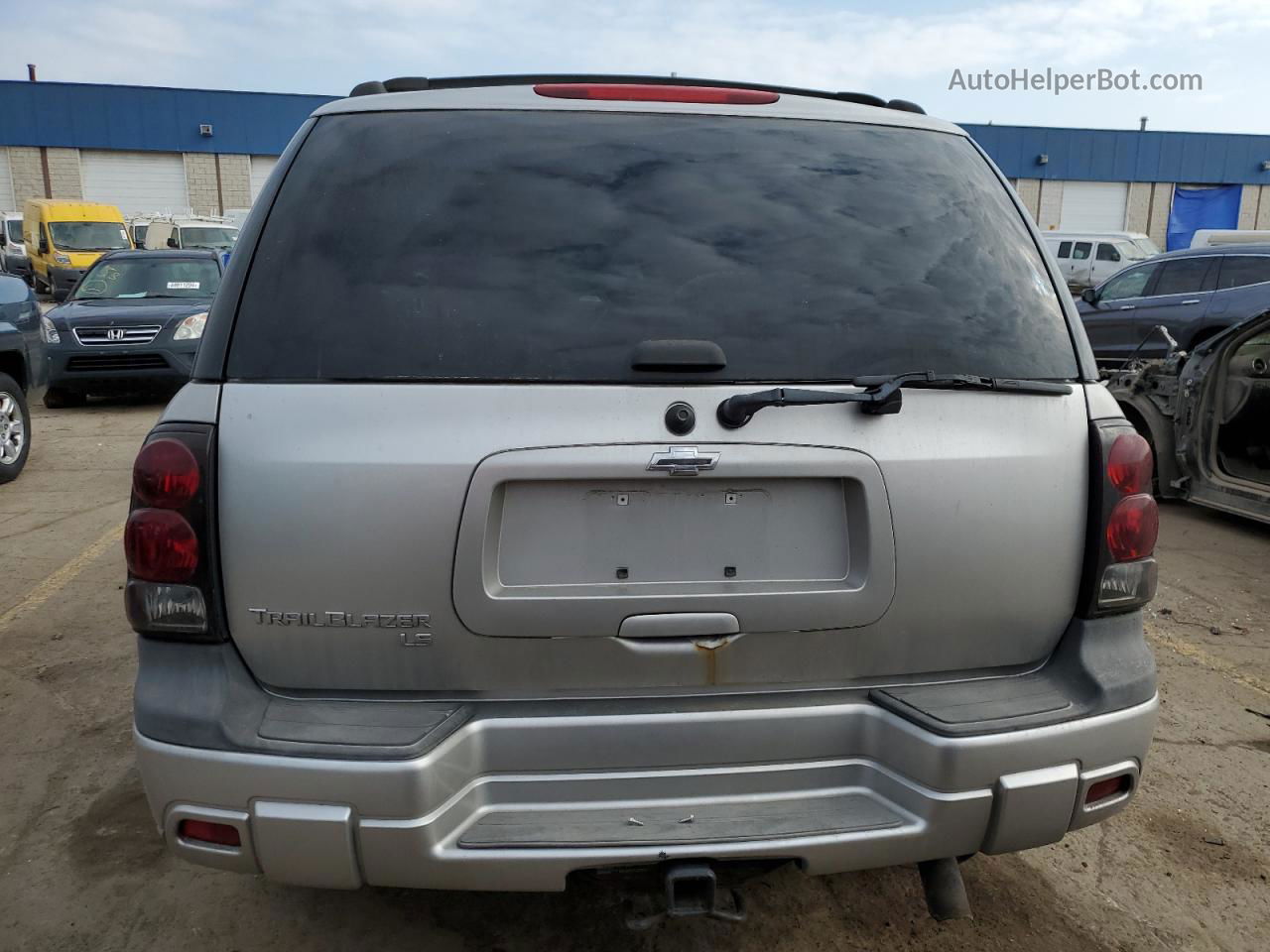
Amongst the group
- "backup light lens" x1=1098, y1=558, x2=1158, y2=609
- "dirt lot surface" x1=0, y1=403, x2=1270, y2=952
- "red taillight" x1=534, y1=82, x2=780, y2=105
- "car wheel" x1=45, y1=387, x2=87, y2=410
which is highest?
"red taillight" x1=534, y1=82, x2=780, y2=105

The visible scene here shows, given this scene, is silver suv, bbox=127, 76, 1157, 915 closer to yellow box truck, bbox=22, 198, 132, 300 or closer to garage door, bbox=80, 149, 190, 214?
yellow box truck, bbox=22, 198, 132, 300

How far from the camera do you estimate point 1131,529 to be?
210 centimetres

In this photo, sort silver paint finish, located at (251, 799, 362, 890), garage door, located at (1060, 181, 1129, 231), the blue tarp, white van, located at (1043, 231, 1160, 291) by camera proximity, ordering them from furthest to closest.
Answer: garage door, located at (1060, 181, 1129, 231), the blue tarp, white van, located at (1043, 231, 1160, 291), silver paint finish, located at (251, 799, 362, 890)

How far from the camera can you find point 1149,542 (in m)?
2.13

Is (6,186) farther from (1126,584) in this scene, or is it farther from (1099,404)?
(1126,584)

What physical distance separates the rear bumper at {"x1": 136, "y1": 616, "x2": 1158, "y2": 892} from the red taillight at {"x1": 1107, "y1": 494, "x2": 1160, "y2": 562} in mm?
265

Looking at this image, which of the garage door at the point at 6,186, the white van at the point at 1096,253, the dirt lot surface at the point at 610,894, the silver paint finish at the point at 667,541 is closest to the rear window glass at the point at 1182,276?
the dirt lot surface at the point at 610,894

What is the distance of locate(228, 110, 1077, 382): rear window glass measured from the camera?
6.36 feet

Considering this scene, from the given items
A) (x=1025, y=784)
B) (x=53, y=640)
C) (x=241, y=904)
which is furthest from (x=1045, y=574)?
(x=53, y=640)

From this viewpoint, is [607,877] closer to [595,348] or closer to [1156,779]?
[595,348]

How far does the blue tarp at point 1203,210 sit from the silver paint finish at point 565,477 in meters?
41.3

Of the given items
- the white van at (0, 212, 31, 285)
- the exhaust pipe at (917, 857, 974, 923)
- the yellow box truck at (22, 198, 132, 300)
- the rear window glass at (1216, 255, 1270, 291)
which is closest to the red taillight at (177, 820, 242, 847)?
the exhaust pipe at (917, 857, 974, 923)

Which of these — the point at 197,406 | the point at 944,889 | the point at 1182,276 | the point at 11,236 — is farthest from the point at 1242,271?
the point at 11,236

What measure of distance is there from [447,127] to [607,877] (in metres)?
1.61
